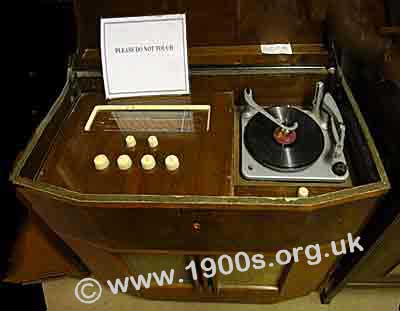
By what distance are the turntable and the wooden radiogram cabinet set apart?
2 centimetres

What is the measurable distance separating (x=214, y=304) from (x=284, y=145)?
0.72 meters

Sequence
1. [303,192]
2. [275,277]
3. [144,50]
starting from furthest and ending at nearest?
1. [275,277]
2. [144,50]
3. [303,192]

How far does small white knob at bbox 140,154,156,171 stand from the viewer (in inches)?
29.5

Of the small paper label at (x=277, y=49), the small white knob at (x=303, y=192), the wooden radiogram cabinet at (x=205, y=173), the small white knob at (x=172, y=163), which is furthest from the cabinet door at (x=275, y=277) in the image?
the small paper label at (x=277, y=49)

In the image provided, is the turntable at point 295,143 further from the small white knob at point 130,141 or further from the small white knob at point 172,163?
the small white knob at point 130,141

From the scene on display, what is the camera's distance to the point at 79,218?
28.0 inches

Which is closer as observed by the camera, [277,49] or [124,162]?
[124,162]

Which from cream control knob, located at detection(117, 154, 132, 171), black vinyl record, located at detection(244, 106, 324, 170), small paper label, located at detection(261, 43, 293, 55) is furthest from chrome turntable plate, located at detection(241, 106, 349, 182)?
cream control knob, located at detection(117, 154, 132, 171)

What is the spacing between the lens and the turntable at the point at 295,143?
77 cm

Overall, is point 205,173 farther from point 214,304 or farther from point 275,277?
point 214,304

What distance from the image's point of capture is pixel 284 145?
81cm

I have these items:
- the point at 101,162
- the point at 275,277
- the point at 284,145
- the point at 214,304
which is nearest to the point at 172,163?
the point at 101,162

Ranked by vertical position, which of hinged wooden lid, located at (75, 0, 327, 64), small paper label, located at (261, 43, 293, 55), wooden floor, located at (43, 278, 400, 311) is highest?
hinged wooden lid, located at (75, 0, 327, 64)

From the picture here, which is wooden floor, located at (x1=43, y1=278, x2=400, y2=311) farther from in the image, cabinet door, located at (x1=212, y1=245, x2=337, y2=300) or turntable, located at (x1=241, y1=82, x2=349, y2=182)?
turntable, located at (x1=241, y1=82, x2=349, y2=182)
